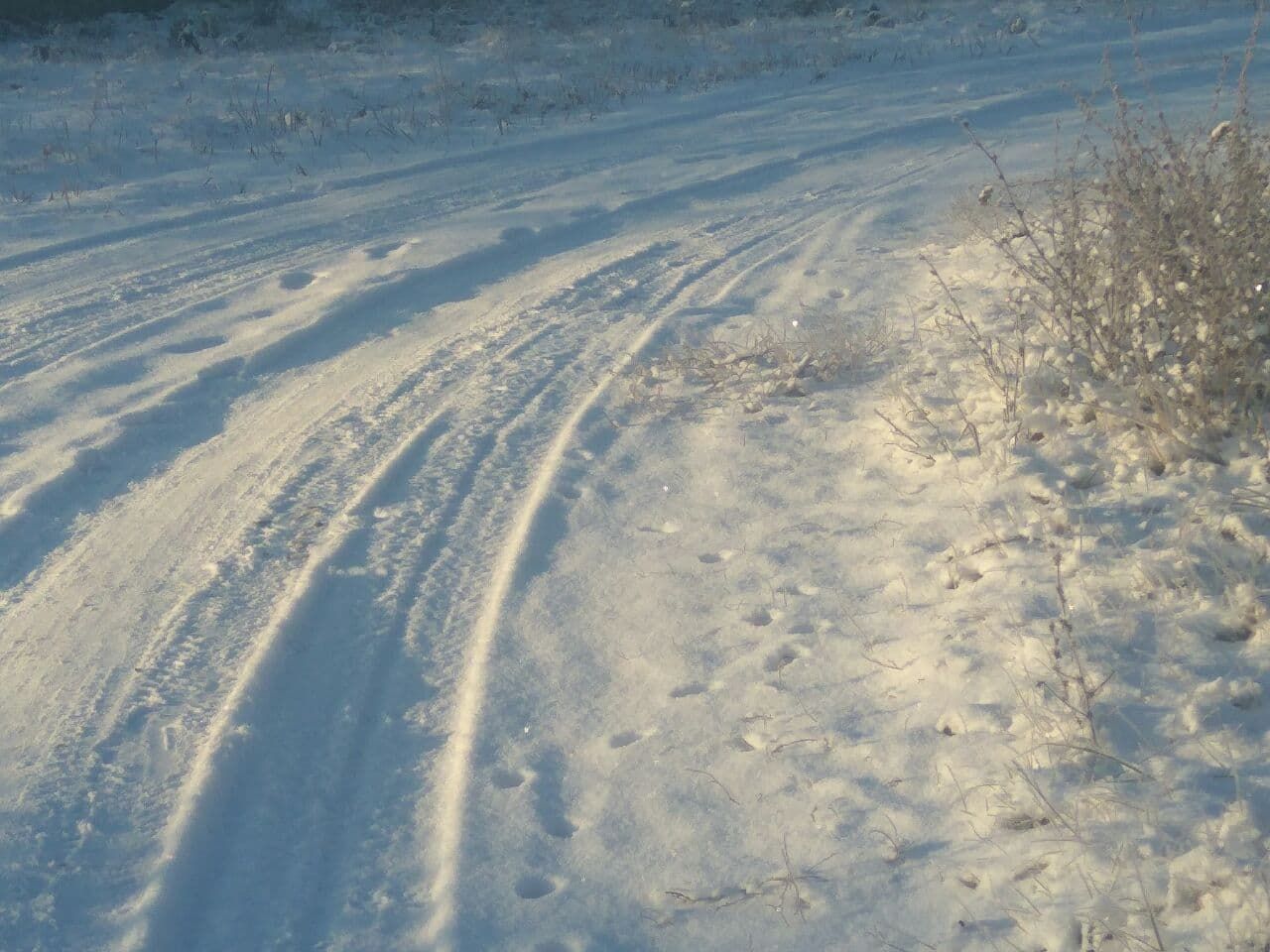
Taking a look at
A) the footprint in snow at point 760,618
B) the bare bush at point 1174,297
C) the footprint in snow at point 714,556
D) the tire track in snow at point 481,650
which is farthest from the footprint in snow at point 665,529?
the bare bush at point 1174,297

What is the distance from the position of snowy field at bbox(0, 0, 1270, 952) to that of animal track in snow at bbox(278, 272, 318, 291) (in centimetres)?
4

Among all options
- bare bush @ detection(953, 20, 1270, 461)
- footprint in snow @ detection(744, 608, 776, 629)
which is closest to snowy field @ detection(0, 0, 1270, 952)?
footprint in snow @ detection(744, 608, 776, 629)

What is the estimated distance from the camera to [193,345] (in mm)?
6152

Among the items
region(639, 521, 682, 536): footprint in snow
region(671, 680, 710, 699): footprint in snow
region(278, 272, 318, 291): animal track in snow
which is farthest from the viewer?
region(278, 272, 318, 291): animal track in snow

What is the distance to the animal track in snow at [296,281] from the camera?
698 cm

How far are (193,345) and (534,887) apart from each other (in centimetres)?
416

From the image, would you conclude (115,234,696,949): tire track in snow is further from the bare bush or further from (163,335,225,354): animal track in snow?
the bare bush

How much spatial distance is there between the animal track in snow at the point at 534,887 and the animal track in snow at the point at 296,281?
4788mm

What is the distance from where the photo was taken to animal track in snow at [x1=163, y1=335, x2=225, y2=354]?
19.9ft

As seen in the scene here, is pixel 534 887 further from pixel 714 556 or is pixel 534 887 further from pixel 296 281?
pixel 296 281

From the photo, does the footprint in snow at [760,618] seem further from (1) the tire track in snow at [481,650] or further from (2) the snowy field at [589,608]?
(1) the tire track in snow at [481,650]

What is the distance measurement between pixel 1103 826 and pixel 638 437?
9.29 feet

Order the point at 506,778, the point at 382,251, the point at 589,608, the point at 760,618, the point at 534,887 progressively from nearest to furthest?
1. the point at 534,887
2. the point at 506,778
3. the point at 760,618
4. the point at 589,608
5. the point at 382,251

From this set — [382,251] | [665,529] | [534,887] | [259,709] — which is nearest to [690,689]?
[534,887]
